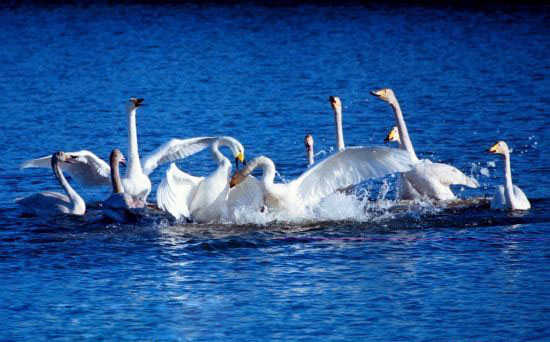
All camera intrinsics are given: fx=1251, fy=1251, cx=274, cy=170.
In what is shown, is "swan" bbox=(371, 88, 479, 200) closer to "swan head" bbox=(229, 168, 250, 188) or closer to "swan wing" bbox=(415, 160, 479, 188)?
"swan wing" bbox=(415, 160, 479, 188)

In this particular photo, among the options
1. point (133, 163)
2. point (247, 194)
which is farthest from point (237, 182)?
point (133, 163)

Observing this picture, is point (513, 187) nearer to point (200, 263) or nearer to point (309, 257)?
point (309, 257)

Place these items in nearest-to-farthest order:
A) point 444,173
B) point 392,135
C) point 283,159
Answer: point 444,173
point 392,135
point 283,159

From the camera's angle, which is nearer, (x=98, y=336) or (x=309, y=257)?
(x=98, y=336)

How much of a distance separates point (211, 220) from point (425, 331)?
436 centimetres

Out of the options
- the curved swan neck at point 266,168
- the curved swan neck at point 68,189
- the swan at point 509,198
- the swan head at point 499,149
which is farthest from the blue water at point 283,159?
the swan head at point 499,149

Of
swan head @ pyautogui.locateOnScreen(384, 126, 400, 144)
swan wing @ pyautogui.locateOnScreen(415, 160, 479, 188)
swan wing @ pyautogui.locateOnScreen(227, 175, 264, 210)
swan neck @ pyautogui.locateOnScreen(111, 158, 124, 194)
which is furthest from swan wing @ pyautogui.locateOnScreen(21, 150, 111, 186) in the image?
swan wing @ pyautogui.locateOnScreen(415, 160, 479, 188)

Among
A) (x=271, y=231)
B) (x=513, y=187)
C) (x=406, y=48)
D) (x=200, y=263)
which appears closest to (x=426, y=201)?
(x=513, y=187)

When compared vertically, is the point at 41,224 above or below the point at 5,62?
below

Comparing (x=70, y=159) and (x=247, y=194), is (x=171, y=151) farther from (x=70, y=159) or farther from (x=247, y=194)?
(x=247, y=194)

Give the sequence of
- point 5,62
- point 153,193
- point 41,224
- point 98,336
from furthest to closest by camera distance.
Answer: point 5,62
point 153,193
point 41,224
point 98,336

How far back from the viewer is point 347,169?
1338 centimetres

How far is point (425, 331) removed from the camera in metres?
9.97

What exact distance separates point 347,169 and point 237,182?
1193mm
